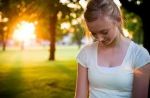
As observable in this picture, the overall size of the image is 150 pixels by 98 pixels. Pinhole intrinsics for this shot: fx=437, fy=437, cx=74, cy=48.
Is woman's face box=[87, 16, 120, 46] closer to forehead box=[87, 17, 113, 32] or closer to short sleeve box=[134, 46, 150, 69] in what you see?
forehead box=[87, 17, 113, 32]

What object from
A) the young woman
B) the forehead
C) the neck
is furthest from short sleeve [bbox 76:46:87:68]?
the forehead

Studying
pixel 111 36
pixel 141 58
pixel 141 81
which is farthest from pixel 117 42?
pixel 141 81

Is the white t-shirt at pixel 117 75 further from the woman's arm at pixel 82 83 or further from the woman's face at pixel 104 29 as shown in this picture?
the woman's face at pixel 104 29

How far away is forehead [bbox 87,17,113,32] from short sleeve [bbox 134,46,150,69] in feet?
0.99

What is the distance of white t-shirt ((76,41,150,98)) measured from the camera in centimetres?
327

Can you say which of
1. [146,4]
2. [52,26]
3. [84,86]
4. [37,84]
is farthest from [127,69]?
[52,26]

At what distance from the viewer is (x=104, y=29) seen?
322 centimetres

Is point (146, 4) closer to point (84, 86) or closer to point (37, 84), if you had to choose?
point (37, 84)

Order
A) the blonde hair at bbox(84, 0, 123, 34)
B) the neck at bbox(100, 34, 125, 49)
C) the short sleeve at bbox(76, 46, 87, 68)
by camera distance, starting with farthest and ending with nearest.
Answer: the short sleeve at bbox(76, 46, 87, 68) → the neck at bbox(100, 34, 125, 49) → the blonde hair at bbox(84, 0, 123, 34)

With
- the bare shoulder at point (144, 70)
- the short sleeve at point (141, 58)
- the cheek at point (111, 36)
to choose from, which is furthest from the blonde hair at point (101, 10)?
the bare shoulder at point (144, 70)

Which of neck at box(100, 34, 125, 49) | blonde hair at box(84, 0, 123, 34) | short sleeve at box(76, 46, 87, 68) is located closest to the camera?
blonde hair at box(84, 0, 123, 34)

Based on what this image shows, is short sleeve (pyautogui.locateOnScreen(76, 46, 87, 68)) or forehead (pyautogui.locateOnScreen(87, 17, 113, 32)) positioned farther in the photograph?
short sleeve (pyautogui.locateOnScreen(76, 46, 87, 68))

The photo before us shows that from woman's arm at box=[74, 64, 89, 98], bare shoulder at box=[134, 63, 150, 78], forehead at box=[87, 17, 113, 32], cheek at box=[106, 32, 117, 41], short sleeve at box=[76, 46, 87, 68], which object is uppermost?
forehead at box=[87, 17, 113, 32]

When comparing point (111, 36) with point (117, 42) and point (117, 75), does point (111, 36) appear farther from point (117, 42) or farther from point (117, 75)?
point (117, 75)
